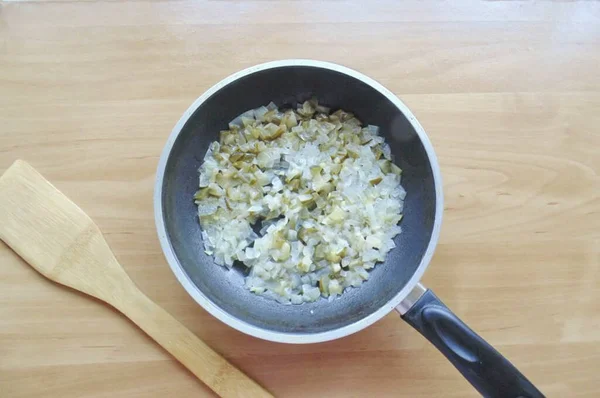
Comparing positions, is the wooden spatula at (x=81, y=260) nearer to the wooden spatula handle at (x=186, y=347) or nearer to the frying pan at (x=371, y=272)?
the wooden spatula handle at (x=186, y=347)

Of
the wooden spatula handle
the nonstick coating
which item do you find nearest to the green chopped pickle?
the nonstick coating

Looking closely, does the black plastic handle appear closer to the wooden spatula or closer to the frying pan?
the frying pan

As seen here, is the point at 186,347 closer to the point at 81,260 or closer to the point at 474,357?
the point at 81,260

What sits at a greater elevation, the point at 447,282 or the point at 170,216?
the point at 170,216

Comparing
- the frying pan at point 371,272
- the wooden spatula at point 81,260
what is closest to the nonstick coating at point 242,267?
the frying pan at point 371,272

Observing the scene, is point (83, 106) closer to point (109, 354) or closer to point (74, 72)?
point (74, 72)

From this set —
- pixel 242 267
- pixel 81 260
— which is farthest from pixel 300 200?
pixel 81 260

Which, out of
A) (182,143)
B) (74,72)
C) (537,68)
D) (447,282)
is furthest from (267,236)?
Result: (537,68)
